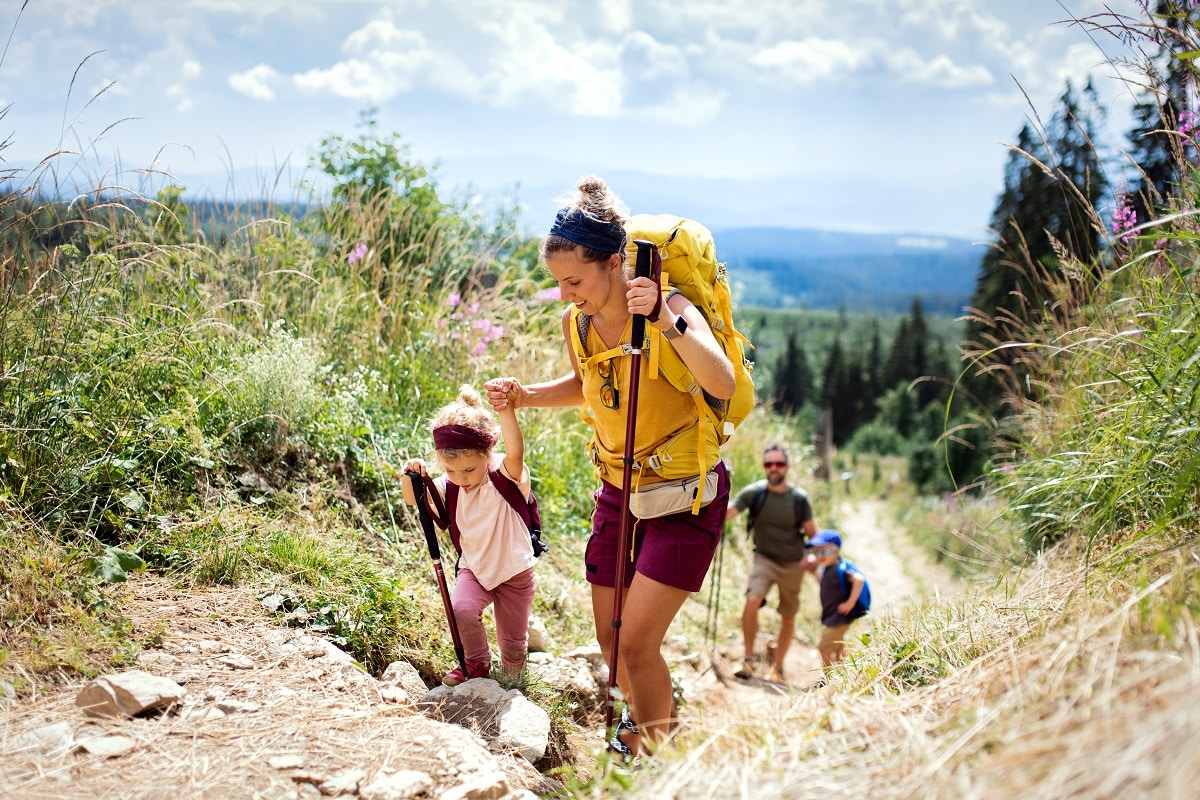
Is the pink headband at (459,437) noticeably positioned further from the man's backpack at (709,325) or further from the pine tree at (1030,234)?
the pine tree at (1030,234)

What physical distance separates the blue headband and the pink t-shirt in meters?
1.18

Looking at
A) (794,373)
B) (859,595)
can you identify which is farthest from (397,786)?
(794,373)

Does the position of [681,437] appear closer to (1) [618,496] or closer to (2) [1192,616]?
(1) [618,496]

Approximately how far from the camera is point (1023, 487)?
15.5 feet

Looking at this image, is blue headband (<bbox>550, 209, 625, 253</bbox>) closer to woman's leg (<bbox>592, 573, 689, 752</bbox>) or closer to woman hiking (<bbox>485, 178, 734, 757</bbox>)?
woman hiking (<bbox>485, 178, 734, 757</bbox>)

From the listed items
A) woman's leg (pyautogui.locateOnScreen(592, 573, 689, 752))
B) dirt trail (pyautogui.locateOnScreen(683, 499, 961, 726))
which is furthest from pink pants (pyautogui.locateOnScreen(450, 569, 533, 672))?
dirt trail (pyautogui.locateOnScreen(683, 499, 961, 726))

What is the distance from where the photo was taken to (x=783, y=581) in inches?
277

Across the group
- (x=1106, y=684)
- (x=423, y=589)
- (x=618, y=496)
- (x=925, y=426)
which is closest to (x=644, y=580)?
(x=618, y=496)

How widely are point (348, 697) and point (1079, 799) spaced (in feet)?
8.24

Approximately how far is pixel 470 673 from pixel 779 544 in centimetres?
387

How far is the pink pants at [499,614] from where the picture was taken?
3660 millimetres

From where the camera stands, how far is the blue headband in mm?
2957

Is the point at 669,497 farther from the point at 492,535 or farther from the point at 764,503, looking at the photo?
the point at 764,503

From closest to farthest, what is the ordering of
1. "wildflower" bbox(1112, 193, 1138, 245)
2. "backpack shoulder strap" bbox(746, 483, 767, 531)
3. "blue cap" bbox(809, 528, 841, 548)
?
"wildflower" bbox(1112, 193, 1138, 245)
"blue cap" bbox(809, 528, 841, 548)
"backpack shoulder strap" bbox(746, 483, 767, 531)
